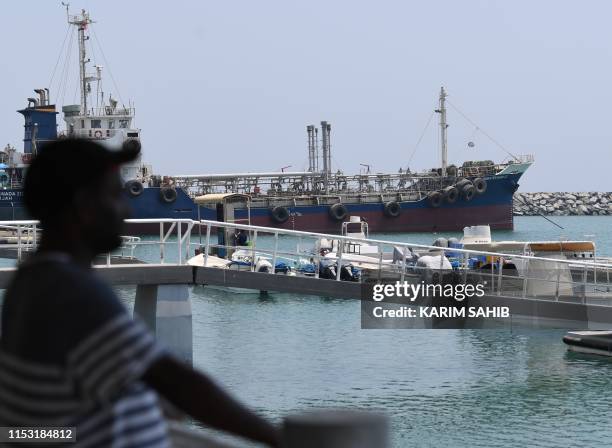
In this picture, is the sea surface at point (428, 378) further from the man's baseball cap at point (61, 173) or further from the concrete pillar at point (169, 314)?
the man's baseball cap at point (61, 173)

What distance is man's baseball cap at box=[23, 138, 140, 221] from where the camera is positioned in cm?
257

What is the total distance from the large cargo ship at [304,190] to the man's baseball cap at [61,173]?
68658 millimetres

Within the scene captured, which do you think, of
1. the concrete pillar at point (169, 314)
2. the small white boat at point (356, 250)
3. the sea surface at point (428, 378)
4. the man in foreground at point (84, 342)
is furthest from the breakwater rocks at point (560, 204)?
the man in foreground at point (84, 342)

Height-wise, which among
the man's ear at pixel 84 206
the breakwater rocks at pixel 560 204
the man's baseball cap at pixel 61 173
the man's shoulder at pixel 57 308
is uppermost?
the breakwater rocks at pixel 560 204

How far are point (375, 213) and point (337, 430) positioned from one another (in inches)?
3172

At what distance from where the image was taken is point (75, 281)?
2422mm

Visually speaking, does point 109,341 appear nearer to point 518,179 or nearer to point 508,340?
point 508,340

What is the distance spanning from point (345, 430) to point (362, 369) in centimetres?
1819

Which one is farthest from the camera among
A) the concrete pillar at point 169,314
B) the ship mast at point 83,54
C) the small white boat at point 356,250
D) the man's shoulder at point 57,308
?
the ship mast at point 83,54

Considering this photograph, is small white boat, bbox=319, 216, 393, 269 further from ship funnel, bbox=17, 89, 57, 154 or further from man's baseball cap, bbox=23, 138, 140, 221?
ship funnel, bbox=17, 89, 57, 154

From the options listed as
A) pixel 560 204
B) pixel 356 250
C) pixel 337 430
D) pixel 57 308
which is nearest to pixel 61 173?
pixel 57 308

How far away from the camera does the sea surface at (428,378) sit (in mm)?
14836

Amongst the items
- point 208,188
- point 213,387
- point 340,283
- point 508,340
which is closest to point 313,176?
point 208,188

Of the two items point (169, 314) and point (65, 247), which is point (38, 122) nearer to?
point (169, 314)
